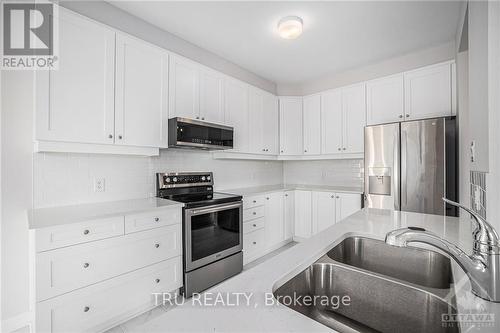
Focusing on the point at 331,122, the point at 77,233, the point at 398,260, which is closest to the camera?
the point at 398,260

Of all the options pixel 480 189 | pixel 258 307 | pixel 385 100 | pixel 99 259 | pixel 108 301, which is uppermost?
pixel 385 100

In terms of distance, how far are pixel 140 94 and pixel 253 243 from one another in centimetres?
214

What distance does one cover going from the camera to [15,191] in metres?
1.76

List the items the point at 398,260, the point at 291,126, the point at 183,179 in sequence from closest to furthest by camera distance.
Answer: the point at 398,260, the point at 183,179, the point at 291,126

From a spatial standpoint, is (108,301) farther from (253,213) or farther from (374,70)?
(374,70)

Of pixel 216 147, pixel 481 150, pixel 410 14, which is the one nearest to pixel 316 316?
pixel 481 150

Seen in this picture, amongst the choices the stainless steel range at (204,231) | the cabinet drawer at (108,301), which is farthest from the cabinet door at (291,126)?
the cabinet drawer at (108,301)

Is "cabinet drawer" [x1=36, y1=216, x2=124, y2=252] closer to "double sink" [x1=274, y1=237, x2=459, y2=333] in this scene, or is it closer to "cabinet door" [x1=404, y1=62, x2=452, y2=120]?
"double sink" [x1=274, y1=237, x2=459, y2=333]

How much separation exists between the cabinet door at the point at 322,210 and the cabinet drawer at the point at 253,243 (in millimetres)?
844

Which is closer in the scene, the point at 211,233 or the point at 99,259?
the point at 99,259

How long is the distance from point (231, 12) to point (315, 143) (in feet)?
7.32

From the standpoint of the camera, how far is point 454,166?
2.27 meters

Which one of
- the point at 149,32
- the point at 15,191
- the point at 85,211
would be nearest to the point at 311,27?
the point at 149,32

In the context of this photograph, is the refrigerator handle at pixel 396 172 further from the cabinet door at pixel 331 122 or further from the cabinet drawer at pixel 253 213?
the cabinet drawer at pixel 253 213
